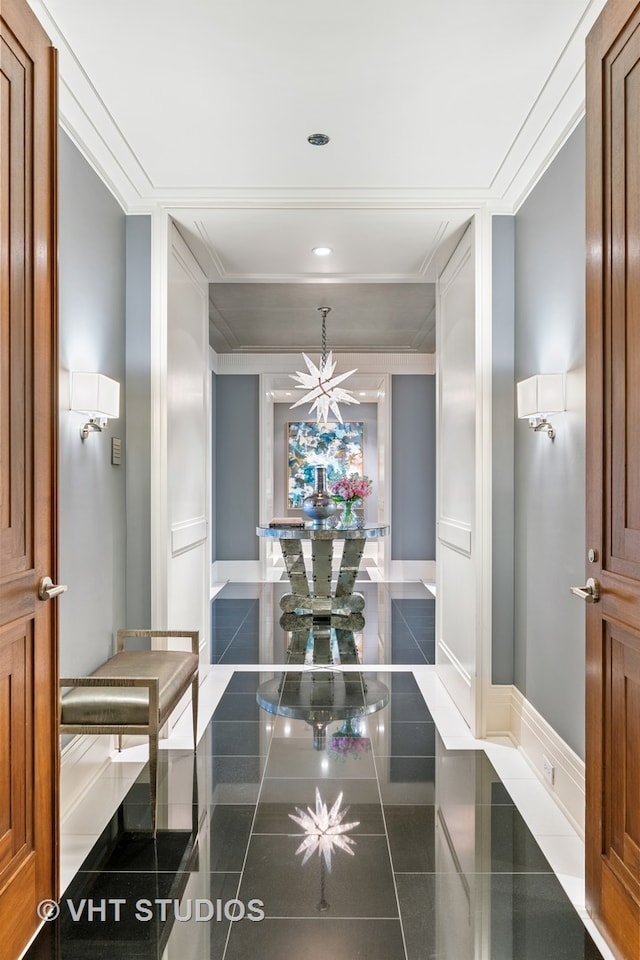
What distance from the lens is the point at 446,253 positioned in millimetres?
3984

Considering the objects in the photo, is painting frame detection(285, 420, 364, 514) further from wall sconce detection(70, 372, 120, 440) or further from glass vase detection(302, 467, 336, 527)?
wall sconce detection(70, 372, 120, 440)

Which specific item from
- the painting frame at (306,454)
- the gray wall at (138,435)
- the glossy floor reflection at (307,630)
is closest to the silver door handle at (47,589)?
the gray wall at (138,435)

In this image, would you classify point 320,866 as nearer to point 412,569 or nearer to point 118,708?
point 118,708

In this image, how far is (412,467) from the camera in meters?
8.62

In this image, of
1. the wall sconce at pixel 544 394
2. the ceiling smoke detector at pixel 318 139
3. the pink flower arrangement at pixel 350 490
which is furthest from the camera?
the pink flower arrangement at pixel 350 490

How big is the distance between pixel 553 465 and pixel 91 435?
2.04 m

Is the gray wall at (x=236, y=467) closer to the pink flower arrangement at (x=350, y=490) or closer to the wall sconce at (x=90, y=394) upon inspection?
the pink flower arrangement at (x=350, y=490)

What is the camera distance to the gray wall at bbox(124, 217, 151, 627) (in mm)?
3373

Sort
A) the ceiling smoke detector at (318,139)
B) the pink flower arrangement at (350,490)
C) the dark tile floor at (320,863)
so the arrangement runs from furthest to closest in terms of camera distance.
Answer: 1. the pink flower arrangement at (350,490)
2. the ceiling smoke detector at (318,139)
3. the dark tile floor at (320,863)

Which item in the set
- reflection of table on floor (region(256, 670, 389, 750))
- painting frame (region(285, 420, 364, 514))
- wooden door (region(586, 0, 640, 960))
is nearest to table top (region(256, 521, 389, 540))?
reflection of table on floor (region(256, 670, 389, 750))

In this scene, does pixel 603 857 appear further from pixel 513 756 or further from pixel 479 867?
pixel 513 756

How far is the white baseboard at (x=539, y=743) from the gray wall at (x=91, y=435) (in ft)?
6.52

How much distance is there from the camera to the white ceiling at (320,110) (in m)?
2.07

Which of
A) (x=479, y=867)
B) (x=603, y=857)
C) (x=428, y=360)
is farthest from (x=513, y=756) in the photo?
(x=428, y=360)
